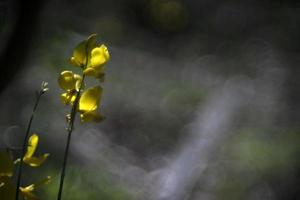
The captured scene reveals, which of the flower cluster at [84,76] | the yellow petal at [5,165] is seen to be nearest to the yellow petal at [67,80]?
the flower cluster at [84,76]

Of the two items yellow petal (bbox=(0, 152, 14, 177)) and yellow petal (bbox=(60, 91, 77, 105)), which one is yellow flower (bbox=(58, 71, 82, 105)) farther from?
yellow petal (bbox=(0, 152, 14, 177))

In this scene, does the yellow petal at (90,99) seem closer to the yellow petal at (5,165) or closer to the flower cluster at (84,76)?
the flower cluster at (84,76)

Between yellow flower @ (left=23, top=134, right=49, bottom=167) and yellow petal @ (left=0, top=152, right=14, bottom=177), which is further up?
yellow flower @ (left=23, top=134, right=49, bottom=167)

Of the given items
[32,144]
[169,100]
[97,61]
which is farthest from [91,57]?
[169,100]

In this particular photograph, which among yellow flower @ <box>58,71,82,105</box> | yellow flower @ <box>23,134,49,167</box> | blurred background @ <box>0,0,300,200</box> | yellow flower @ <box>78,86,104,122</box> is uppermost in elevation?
blurred background @ <box>0,0,300,200</box>

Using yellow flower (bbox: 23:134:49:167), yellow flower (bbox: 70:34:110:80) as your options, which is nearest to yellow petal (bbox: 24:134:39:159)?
yellow flower (bbox: 23:134:49:167)

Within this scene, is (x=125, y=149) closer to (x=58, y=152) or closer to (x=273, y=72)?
(x=58, y=152)
